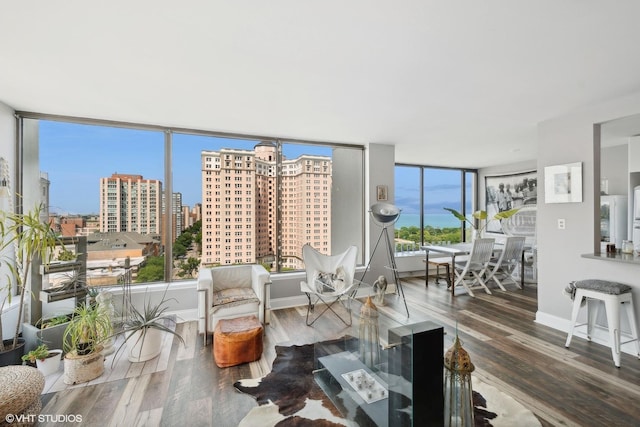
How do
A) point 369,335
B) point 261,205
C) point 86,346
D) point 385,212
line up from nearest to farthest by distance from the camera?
point 369,335 → point 86,346 → point 385,212 → point 261,205

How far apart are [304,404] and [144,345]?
1669mm

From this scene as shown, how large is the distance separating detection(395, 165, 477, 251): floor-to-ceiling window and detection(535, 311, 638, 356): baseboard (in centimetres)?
320

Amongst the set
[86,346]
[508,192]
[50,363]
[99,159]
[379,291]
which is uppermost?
[99,159]

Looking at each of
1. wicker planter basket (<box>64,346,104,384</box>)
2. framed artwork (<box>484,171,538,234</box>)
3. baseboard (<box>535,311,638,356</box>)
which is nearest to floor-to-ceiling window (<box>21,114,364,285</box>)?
wicker planter basket (<box>64,346,104,384</box>)

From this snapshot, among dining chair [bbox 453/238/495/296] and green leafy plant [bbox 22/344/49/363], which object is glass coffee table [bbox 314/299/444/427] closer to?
green leafy plant [bbox 22/344/49/363]

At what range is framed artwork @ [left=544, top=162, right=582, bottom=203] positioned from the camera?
315 cm

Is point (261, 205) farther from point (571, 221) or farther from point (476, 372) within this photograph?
point (571, 221)

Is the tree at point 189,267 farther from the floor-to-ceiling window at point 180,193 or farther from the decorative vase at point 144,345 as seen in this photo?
the decorative vase at point 144,345

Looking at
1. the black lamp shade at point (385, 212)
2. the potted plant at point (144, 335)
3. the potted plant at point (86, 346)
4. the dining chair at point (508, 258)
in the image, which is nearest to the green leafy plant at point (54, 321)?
the potted plant at point (86, 346)

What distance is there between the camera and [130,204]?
3688 mm

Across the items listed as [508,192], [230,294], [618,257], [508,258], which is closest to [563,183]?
[618,257]

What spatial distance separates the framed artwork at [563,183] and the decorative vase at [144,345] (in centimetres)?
456

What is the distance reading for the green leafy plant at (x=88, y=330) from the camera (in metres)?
2.35

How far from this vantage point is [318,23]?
175cm
